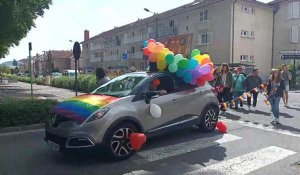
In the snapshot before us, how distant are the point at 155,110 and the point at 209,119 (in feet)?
7.19

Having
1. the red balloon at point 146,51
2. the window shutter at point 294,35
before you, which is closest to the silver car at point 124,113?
the red balloon at point 146,51

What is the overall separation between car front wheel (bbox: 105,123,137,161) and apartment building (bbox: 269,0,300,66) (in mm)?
31533

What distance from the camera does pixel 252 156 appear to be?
20.1 feet

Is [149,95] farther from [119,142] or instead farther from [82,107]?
[82,107]

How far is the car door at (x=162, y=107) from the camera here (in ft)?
20.6

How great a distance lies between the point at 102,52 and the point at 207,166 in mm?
61272

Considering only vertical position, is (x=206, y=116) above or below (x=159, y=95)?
below

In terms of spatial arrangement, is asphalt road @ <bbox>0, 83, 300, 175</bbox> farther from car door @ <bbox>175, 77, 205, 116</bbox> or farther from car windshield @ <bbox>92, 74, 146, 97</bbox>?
car windshield @ <bbox>92, 74, 146, 97</bbox>

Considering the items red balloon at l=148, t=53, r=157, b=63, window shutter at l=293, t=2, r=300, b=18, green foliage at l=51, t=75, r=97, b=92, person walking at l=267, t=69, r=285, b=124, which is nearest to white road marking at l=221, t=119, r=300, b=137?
person walking at l=267, t=69, r=285, b=124

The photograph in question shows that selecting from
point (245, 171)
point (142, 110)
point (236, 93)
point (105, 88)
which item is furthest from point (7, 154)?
point (236, 93)

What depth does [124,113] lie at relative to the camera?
19.2ft

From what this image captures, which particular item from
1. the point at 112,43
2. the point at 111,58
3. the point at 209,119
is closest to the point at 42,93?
the point at 209,119

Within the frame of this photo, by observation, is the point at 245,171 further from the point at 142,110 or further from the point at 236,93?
the point at 236,93

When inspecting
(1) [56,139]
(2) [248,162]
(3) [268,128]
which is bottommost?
(2) [248,162]
